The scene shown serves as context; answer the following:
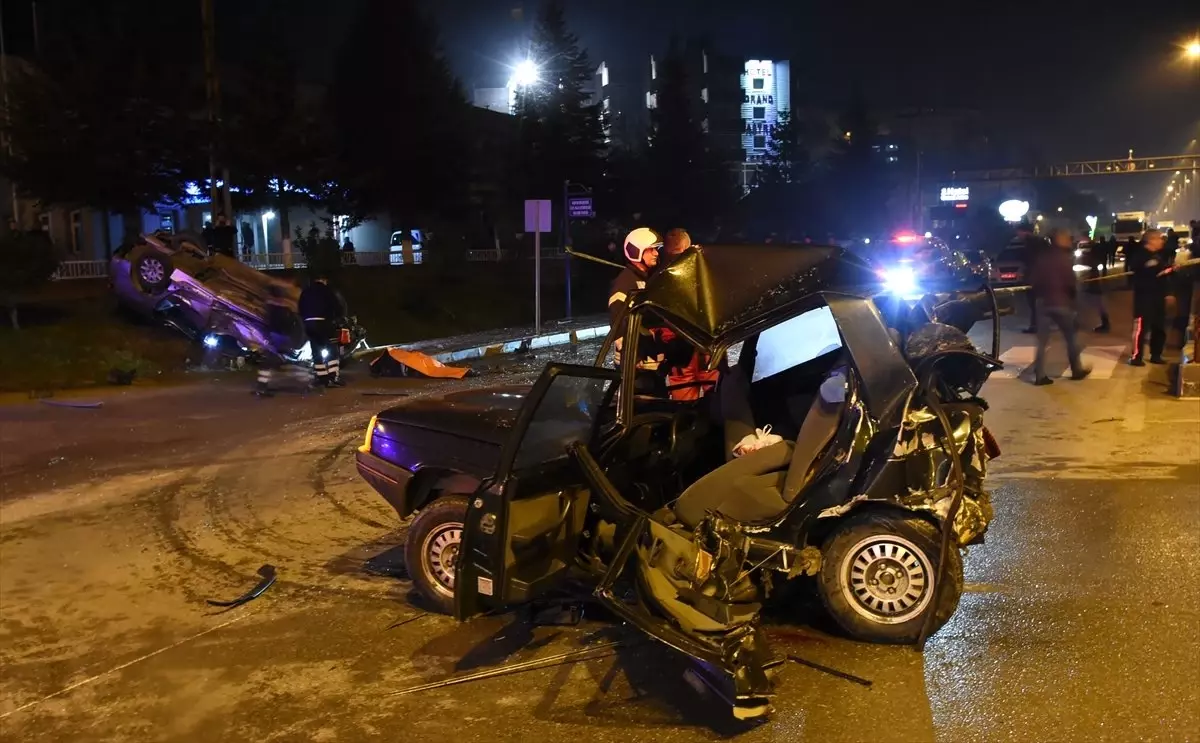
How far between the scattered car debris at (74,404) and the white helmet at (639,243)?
28.4 feet

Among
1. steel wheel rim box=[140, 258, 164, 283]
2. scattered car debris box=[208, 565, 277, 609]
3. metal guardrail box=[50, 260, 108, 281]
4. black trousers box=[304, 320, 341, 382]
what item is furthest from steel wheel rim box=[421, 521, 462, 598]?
metal guardrail box=[50, 260, 108, 281]

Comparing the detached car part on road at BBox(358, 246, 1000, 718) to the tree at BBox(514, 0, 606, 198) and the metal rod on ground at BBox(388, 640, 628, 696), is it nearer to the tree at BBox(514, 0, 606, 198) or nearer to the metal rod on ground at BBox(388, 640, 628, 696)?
the metal rod on ground at BBox(388, 640, 628, 696)

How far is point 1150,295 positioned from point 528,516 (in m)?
11.8

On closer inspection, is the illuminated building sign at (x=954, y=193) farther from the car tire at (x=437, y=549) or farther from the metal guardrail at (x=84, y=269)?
the car tire at (x=437, y=549)

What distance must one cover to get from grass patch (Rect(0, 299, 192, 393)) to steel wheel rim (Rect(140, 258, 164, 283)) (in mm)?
1236

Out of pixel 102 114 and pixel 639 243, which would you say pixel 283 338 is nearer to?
pixel 639 243

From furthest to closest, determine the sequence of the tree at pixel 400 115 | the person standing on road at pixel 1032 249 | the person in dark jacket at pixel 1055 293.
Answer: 1. the tree at pixel 400 115
2. the person standing on road at pixel 1032 249
3. the person in dark jacket at pixel 1055 293

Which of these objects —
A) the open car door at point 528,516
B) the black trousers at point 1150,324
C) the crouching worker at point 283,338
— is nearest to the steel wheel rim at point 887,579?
the open car door at point 528,516

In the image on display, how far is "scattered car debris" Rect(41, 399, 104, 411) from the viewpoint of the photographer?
13.1 m

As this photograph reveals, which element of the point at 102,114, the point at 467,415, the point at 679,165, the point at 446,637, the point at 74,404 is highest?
the point at 679,165

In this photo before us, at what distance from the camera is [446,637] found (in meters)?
5.35

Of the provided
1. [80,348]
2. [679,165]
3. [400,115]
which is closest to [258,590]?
[80,348]

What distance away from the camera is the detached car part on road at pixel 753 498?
179 inches

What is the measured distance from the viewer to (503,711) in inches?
176
